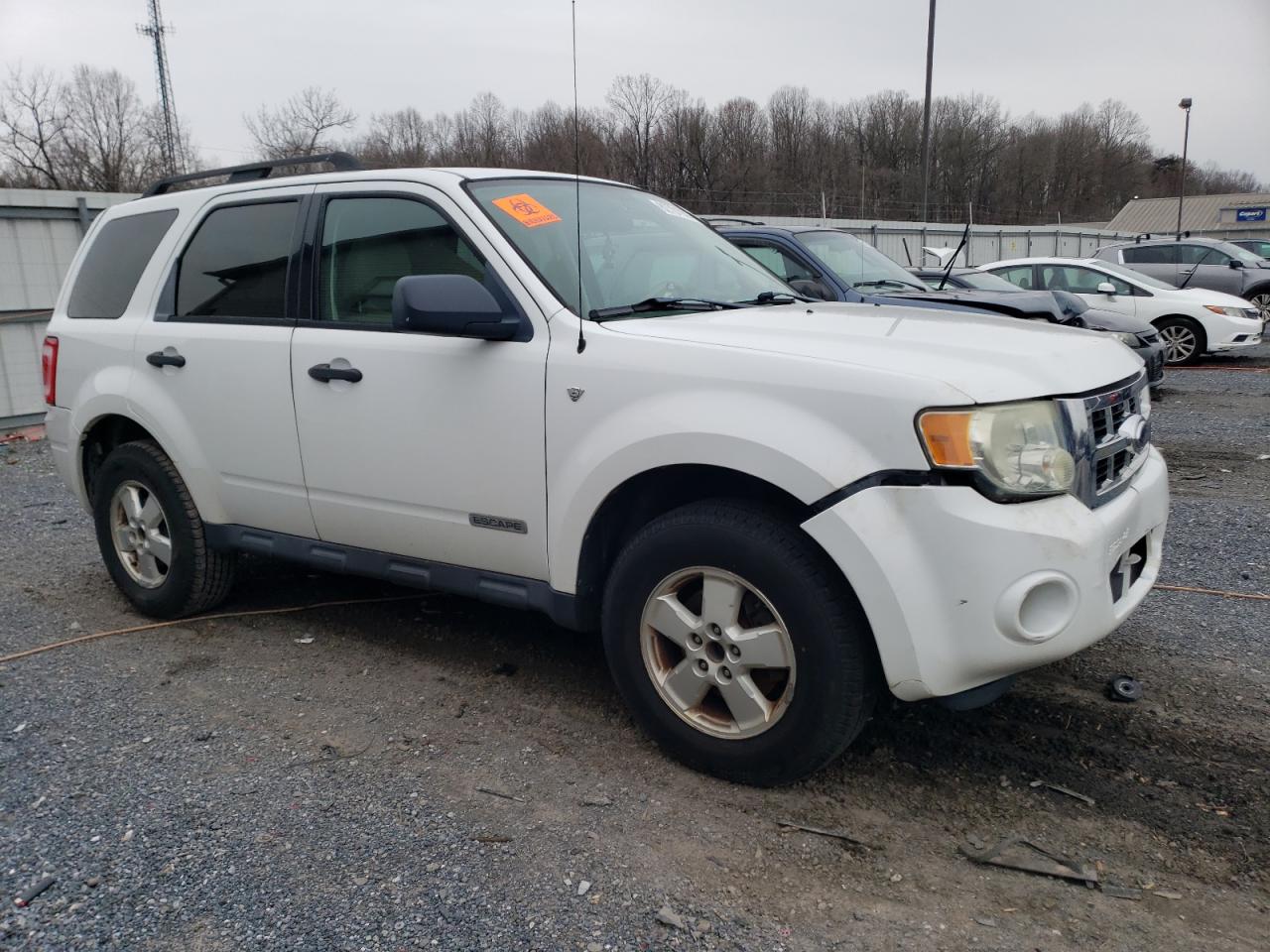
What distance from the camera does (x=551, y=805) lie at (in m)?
2.98

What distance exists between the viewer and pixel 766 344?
2928mm

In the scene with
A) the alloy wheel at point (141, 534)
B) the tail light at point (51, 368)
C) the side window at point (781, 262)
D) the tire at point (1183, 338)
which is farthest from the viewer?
the tire at point (1183, 338)

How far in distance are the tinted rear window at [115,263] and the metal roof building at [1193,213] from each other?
67209 millimetres

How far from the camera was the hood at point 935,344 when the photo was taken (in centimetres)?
268

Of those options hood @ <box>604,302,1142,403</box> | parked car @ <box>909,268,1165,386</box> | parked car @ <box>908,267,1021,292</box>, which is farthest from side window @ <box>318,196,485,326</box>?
parked car @ <box>908,267,1021,292</box>

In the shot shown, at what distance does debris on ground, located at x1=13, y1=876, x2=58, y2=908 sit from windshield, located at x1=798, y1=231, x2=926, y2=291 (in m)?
6.52

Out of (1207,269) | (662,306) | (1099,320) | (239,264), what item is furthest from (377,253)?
(1207,269)

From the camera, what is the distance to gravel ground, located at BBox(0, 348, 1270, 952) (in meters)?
2.45

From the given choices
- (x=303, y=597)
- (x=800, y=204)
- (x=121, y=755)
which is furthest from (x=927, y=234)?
(x=121, y=755)

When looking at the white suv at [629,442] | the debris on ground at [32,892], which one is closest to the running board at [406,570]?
the white suv at [629,442]

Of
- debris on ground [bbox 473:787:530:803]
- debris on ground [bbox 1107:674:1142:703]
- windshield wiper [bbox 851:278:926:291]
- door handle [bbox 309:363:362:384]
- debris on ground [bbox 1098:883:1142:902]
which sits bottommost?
debris on ground [bbox 473:787:530:803]

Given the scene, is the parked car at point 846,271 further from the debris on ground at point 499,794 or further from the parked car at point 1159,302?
the parked car at point 1159,302

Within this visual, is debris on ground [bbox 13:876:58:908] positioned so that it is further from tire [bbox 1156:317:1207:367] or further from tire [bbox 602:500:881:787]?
tire [bbox 1156:317:1207:367]

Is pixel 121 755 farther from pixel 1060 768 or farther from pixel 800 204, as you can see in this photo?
pixel 800 204
